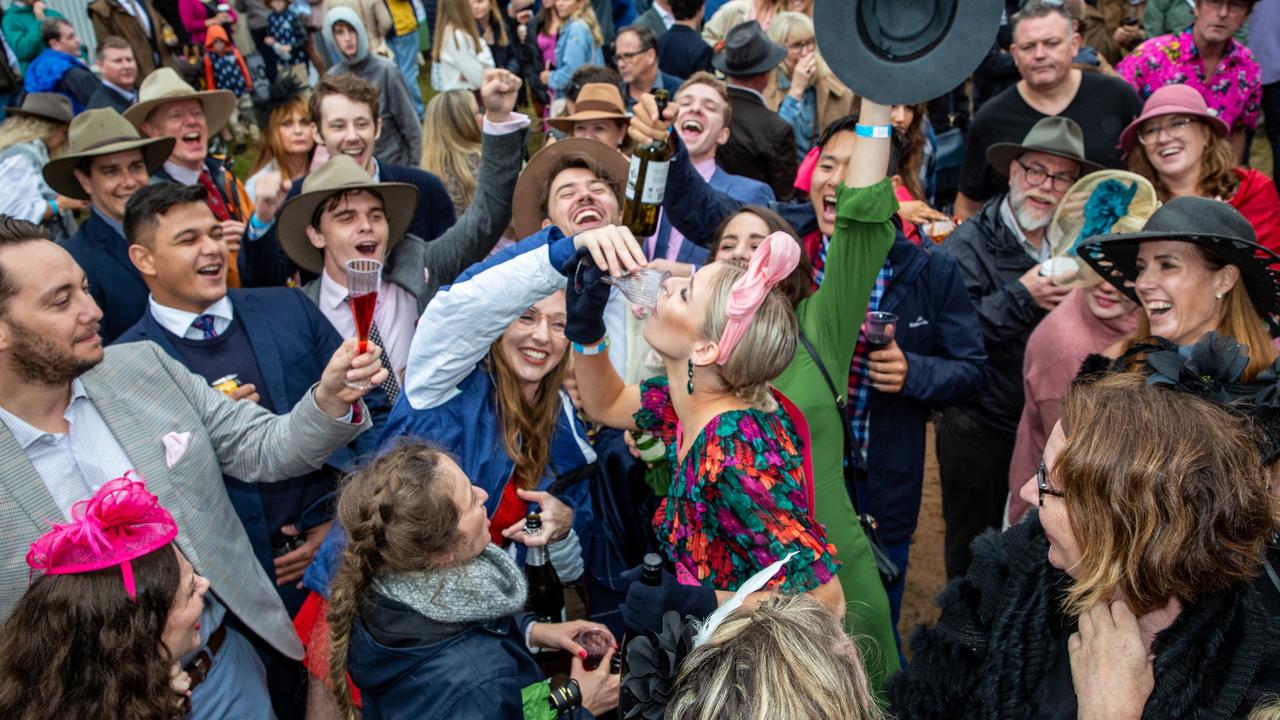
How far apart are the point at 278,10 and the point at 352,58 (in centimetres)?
344

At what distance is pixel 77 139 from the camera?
4.56 meters

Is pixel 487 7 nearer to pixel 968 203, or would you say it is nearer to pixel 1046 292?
pixel 968 203

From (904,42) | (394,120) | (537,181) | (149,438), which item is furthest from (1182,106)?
(394,120)

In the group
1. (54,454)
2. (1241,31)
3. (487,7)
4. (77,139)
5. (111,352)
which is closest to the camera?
(54,454)

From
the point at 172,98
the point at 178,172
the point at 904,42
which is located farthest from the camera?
the point at 172,98

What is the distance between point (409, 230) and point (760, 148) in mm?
2516

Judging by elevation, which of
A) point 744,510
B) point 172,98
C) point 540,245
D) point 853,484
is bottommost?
point 853,484

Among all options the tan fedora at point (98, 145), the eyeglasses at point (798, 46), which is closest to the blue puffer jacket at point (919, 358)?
the tan fedora at point (98, 145)

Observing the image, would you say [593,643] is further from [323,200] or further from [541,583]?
[323,200]

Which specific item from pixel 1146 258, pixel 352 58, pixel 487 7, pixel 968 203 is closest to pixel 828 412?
pixel 1146 258

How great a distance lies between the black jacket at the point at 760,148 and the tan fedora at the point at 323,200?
263 cm

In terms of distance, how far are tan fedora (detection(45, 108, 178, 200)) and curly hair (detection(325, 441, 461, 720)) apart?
114 inches

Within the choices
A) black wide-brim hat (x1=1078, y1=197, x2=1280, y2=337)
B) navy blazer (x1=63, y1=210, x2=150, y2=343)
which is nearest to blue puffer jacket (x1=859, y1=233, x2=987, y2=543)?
black wide-brim hat (x1=1078, y1=197, x2=1280, y2=337)

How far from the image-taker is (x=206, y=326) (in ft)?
11.8
